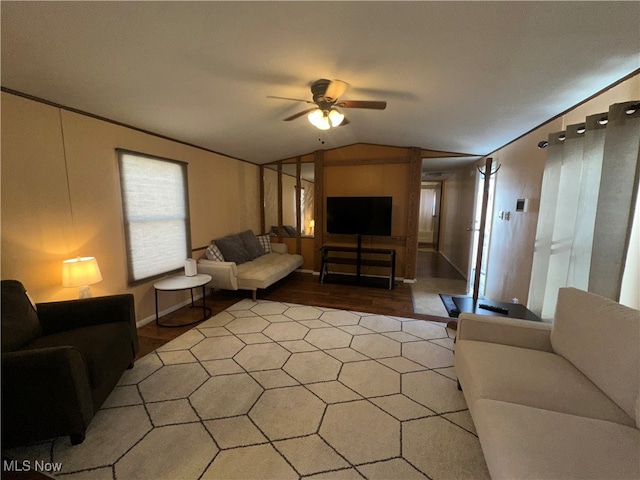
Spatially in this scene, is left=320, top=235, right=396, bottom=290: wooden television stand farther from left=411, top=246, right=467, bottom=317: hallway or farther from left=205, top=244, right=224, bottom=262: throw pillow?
left=205, top=244, right=224, bottom=262: throw pillow

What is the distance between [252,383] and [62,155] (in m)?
2.57

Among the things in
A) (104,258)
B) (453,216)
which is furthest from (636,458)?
(453,216)

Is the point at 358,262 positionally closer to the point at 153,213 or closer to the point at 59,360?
the point at 153,213

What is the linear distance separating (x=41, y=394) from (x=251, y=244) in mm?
3563

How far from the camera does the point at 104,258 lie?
8.63ft

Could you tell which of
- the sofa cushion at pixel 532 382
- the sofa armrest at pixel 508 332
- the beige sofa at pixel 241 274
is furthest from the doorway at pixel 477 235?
the beige sofa at pixel 241 274

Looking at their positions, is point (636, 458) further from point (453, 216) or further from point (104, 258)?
point (453, 216)

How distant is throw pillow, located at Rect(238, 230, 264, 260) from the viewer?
4.74 m

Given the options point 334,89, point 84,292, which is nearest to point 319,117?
point 334,89

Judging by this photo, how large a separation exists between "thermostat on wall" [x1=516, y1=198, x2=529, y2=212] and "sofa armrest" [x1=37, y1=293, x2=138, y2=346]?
413 cm

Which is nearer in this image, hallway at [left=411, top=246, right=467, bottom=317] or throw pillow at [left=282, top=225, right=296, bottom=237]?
hallway at [left=411, top=246, right=467, bottom=317]

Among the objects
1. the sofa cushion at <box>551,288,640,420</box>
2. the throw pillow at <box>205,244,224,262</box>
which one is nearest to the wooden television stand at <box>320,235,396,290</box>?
the throw pillow at <box>205,244,224,262</box>

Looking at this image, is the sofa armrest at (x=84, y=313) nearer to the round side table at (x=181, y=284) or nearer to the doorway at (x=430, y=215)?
the round side table at (x=181, y=284)

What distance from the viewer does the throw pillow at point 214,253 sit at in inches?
153
